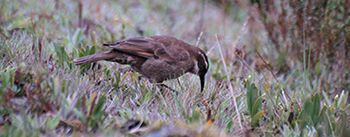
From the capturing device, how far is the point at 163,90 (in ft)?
13.0

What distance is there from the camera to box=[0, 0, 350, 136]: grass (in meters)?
2.68

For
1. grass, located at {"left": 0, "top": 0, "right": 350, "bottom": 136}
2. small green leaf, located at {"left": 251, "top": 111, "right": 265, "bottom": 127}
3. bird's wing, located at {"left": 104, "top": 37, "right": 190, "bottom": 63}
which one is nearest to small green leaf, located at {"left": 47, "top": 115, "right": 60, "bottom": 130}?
grass, located at {"left": 0, "top": 0, "right": 350, "bottom": 136}

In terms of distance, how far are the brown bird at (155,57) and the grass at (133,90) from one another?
0.18 meters

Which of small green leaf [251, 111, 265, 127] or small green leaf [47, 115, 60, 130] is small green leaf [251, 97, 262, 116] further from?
small green leaf [47, 115, 60, 130]

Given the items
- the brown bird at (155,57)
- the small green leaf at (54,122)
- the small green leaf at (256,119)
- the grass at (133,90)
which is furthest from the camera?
the brown bird at (155,57)

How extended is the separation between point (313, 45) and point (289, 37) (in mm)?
573

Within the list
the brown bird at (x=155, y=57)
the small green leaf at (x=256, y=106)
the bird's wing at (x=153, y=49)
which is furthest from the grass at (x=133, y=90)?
the bird's wing at (x=153, y=49)

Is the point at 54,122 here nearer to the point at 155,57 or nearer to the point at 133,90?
the point at 133,90

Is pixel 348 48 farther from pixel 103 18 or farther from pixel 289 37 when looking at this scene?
pixel 103 18

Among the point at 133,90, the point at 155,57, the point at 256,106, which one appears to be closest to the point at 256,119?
the point at 256,106

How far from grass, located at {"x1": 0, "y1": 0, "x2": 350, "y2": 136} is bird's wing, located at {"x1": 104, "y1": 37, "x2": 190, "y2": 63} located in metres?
0.31

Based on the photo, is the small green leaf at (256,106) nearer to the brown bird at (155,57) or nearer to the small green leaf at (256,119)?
the small green leaf at (256,119)

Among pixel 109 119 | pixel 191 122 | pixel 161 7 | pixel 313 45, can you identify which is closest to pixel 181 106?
pixel 191 122

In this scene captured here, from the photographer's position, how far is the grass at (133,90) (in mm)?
2678
